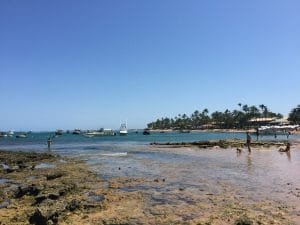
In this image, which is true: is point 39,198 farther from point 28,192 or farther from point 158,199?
point 158,199

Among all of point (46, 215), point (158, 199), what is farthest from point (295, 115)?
point (46, 215)

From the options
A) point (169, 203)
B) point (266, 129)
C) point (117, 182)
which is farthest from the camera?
point (266, 129)

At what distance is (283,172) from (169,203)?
14.7 m

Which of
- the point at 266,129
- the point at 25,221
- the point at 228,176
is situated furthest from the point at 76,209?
the point at 266,129

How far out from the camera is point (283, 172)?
2947cm

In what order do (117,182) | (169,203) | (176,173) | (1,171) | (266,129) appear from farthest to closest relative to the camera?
(266,129) < (1,171) < (176,173) < (117,182) < (169,203)

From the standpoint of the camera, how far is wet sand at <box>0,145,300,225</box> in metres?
15.0

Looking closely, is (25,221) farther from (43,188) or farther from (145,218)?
(43,188)

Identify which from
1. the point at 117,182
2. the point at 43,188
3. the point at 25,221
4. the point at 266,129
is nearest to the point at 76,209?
the point at 25,221

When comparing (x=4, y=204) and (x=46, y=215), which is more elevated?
(x=46, y=215)

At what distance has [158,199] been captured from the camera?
19453mm

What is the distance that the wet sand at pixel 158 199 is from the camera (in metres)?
15.0

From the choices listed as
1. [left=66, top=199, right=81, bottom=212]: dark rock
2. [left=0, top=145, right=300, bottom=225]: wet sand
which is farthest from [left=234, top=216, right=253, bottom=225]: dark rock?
[left=66, top=199, right=81, bottom=212]: dark rock

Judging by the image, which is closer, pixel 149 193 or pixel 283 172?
pixel 149 193
